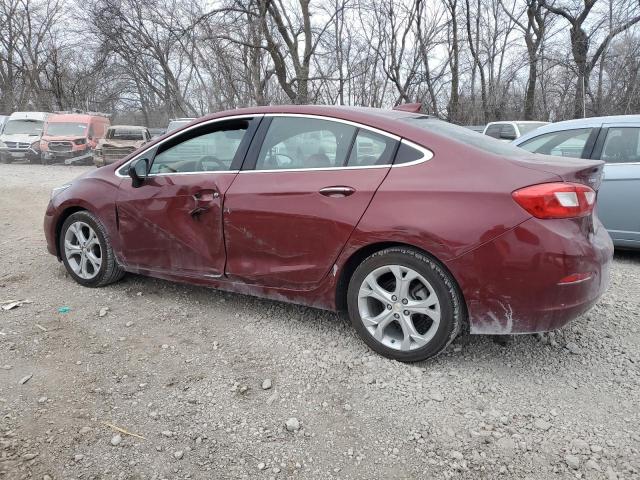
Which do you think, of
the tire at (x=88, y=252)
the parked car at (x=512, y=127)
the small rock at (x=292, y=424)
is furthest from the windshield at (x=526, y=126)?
the small rock at (x=292, y=424)

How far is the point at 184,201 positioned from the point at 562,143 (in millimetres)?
4286

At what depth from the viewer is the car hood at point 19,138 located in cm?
1969

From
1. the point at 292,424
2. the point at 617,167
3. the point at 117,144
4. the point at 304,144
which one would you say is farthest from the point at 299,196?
the point at 117,144

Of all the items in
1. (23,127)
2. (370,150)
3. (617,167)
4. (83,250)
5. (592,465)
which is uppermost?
(23,127)

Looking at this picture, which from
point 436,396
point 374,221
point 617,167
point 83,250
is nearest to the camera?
point 436,396

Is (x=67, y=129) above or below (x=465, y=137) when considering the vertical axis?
above

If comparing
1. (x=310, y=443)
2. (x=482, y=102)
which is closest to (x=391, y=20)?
(x=482, y=102)

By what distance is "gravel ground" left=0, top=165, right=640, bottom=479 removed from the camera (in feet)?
7.16

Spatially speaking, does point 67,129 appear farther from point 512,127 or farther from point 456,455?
point 456,455

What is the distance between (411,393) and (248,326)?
1.34 meters

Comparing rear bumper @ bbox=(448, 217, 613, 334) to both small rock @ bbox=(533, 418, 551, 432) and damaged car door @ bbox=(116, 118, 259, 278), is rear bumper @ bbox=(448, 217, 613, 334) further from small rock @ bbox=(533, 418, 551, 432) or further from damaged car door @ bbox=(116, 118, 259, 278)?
damaged car door @ bbox=(116, 118, 259, 278)

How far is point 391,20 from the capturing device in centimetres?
2441

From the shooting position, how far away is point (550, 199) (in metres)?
2.53

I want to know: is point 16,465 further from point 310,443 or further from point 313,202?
point 313,202
